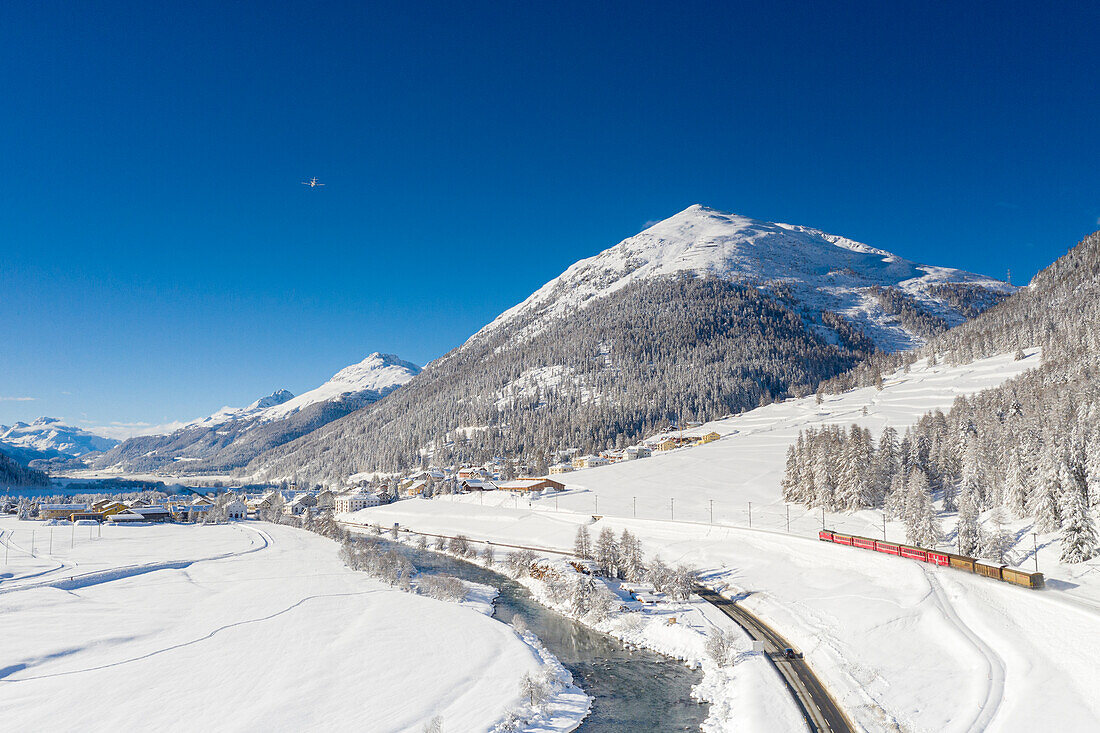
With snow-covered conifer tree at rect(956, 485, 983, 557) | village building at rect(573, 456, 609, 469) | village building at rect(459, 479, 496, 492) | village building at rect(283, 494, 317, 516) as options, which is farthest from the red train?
village building at rect(283, 494, 317, 516)

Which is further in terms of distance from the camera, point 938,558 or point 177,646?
point 938,558

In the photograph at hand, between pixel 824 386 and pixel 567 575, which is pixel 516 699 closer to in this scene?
pixel 567 575

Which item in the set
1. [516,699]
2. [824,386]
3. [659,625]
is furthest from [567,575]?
[824,386]

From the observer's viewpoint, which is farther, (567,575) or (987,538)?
(567,575)

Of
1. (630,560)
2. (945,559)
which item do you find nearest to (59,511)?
(630,560)

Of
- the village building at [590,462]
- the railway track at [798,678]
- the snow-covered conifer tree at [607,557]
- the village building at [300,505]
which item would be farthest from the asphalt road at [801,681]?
the village building at [300,505]

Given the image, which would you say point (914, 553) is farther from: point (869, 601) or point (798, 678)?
point (798, 678)
